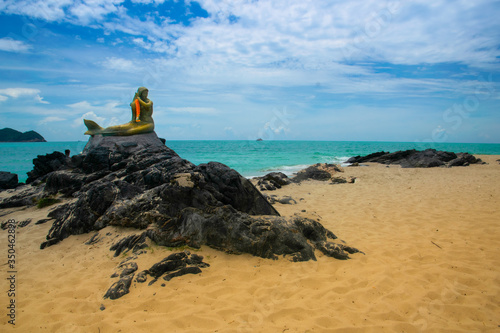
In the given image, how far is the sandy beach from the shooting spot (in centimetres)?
314

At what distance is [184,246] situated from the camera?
4520 mm

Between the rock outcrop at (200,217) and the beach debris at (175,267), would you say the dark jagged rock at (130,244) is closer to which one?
the rock outcrop at (200,217)

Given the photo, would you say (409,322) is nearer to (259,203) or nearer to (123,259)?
(259,203)

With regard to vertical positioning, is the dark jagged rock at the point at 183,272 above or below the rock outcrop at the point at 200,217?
below

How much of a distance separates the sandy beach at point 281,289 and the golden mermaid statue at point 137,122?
181 inches

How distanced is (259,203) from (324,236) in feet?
4.73

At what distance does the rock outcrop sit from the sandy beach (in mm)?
230

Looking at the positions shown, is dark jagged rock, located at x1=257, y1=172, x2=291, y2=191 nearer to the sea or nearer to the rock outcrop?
the sea

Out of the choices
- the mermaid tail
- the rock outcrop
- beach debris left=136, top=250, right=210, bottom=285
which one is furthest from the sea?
beach debris left=136, top=250, right=210, bottom=285

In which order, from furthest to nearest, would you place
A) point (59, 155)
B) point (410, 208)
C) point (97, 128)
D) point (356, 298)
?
point (59, 155), point (97, 128), point (410, 208), point (356, 298)

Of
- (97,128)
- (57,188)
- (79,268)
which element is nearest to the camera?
(79,268)

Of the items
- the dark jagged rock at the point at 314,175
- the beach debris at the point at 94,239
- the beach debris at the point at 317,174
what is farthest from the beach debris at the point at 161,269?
the dark jagged rock at the point at 314,175

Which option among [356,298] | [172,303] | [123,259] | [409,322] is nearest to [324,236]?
[356,298]

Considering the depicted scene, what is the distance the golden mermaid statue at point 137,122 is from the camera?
9742 millimetres
